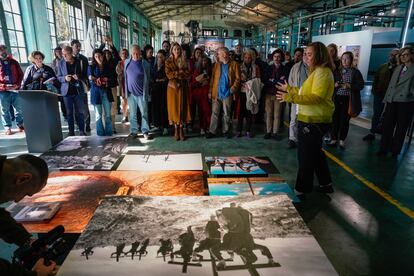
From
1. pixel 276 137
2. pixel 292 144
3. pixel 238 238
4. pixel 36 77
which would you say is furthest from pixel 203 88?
pixel 238 238

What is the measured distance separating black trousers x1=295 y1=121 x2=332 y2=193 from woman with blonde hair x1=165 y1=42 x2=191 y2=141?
2.75 meters

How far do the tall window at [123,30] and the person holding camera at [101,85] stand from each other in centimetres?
1159

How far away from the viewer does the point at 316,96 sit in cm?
252

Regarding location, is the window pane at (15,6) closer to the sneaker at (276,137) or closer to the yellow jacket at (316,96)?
the sneaker at (276,137)

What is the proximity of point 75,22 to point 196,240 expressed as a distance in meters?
10.9

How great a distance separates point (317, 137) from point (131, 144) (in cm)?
319

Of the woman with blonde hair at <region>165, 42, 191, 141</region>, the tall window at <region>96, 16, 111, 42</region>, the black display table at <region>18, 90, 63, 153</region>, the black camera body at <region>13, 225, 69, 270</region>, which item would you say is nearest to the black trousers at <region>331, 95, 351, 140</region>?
the woman with blonde hair at <region>165, 42, 191, 141</region>

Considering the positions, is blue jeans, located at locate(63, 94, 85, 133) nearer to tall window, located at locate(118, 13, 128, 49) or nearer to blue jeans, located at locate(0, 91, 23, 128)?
blue jeans, located at locate(0, 91, 23, 128)

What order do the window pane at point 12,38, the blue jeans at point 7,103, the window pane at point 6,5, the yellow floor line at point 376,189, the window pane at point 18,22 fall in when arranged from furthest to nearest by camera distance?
the window pane at point 18,22
the window pane at point 12,38
the window pane at point 6,5
the blue jeans at point 7,103
the yellow floor line at point 376,189

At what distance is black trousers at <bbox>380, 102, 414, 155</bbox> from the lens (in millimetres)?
4305

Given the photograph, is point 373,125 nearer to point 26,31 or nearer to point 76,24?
point 26,31

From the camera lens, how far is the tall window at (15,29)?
6.52 m

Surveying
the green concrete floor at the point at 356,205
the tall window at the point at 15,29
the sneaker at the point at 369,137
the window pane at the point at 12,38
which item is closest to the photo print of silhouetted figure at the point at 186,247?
the green concrete floor at the point at 356,205

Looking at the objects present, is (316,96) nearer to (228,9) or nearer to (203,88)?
(203,88)
